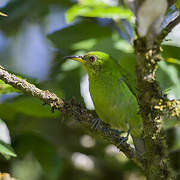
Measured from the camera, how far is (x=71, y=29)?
137 inches

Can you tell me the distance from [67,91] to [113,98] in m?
0.64

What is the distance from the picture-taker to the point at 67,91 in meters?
3.45

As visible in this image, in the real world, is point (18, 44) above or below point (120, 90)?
above

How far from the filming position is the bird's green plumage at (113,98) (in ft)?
9.70

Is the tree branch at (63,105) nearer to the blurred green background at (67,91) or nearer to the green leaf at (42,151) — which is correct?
the blurred green background at (67,91)

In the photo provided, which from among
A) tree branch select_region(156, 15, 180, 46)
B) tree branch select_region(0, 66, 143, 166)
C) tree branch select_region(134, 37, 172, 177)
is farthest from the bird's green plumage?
tree branch select_region(156, 15, 180, 46)

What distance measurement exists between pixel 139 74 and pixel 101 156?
2483 mm

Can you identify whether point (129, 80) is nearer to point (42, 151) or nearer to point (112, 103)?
point (112, 103)

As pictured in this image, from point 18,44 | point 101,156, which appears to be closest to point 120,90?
point 101,156

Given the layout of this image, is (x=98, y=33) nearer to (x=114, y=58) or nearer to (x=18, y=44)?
(x=114, y=58)

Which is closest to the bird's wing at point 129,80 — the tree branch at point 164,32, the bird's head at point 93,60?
the bird's head at point 93,60

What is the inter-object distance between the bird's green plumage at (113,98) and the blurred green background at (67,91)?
125 mm

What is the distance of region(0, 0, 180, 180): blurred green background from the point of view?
288 cm

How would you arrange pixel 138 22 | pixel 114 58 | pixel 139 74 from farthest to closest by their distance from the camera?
pixel 114 58 → pixel 139 74 → pixel 138 22
